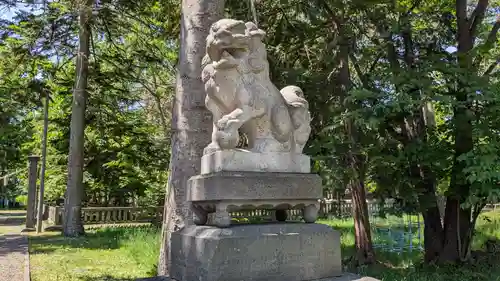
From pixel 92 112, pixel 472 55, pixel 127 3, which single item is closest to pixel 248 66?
pixel 472 55

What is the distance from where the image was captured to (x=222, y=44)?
13.0 ft

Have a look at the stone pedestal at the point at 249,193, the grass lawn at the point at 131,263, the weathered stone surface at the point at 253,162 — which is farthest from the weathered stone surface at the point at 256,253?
the grass lawn at the point at 131,263

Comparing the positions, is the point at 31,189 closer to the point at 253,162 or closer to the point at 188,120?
the point at 188,120

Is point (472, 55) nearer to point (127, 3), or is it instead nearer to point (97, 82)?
point (127, 3)

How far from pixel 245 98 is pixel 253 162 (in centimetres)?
59

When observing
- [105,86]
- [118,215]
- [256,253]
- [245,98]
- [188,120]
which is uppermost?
[105,86]

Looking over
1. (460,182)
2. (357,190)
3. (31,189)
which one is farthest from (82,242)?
(460,182)

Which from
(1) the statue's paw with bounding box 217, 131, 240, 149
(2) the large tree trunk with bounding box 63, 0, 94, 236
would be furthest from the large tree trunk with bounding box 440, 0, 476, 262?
(2) the large tree trunk with bounding box 63, 0, 94, 236

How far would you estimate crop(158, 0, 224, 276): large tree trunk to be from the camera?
6.44 metres

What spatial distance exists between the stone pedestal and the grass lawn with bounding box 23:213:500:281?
13.9 feet

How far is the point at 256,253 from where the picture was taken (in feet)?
11.9

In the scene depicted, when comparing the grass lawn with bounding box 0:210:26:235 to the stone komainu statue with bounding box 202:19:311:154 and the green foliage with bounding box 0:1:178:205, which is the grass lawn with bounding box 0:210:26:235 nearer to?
the green foliage with bounding box 0:1:178:205

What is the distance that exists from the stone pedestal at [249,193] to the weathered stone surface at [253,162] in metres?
0.08

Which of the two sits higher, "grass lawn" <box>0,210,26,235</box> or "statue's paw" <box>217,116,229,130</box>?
"statue's paw" <box>217,116,229,130</box>
